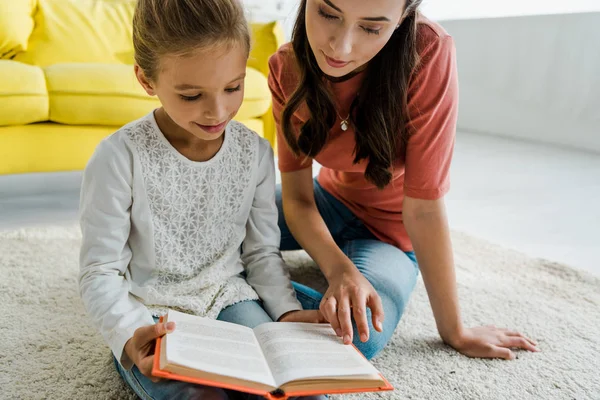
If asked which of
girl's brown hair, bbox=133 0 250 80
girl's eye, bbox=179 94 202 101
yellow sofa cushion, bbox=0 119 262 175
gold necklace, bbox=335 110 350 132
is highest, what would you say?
girl's brown hair, bbox=133 0 250 80

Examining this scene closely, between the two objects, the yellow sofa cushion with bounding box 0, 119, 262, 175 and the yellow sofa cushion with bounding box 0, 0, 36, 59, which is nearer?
the yellow sofa cushion with bounding box 0, 119, 262, 175

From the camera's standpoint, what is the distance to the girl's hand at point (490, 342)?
119 centimetres

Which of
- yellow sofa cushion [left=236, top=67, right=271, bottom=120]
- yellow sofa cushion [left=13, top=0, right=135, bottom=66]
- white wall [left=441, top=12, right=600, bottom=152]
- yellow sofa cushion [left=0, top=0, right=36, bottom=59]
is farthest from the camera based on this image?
white wall [left=441, top=12, right=600, bottom=152]

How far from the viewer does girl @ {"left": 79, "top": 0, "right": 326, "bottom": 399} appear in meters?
0.91

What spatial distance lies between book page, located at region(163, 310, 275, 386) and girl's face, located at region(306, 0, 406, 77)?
19.2 inches

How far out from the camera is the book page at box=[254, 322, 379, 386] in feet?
2.54

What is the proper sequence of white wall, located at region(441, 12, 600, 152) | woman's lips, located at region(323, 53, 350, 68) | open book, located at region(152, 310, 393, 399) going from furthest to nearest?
white wall, located at region(441, 12, 600, 152)
woman's lips, located at region(323, 53, 350, 68)
open book, located at region(152, 310, 393, 399)

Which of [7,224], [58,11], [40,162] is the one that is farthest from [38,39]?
[7,224]

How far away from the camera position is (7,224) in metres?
1.94

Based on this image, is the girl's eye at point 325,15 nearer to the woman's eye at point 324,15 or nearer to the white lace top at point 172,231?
the woman's eye at point 324,15

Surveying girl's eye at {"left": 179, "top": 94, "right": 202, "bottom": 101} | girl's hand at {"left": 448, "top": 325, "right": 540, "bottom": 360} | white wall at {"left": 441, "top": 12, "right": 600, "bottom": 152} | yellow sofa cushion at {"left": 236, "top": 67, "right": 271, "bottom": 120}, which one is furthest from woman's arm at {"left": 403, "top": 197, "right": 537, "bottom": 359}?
white wall at {"left": 441, "top": 12, "right": 600, "bottom": 152}

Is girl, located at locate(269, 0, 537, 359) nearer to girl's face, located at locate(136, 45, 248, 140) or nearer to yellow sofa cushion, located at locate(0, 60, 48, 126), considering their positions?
girl's face, located at locate(136, 45, 248, 140)

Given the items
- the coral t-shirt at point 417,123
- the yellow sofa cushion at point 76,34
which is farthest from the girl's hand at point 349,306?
the yellow sofa cushion at point 76,34

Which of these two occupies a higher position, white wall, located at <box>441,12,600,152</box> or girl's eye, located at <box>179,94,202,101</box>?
girl's eye, located at <box>179,94,202,101</box>
